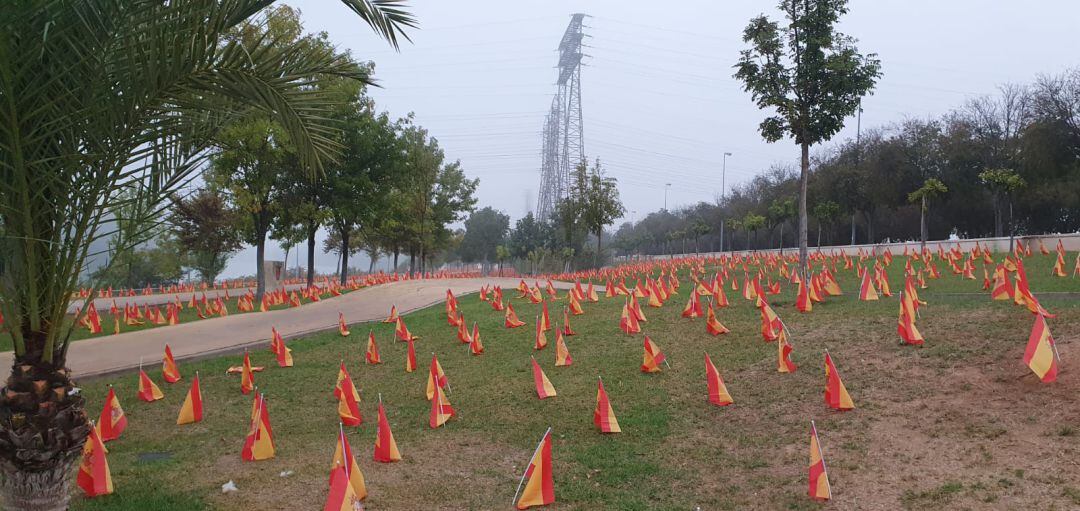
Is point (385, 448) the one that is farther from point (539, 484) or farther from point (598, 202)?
point (598, 202)

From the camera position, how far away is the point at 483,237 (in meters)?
83.9

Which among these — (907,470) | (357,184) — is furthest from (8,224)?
(357,184)

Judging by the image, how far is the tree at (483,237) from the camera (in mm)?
83500

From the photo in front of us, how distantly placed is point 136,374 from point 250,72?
977 centimetres

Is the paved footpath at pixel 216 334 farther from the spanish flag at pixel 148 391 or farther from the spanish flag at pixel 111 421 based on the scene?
the spanish flag at pixel 111 421

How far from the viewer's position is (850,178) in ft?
140

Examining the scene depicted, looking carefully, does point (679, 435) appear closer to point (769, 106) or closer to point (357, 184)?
A: point (769, 106)

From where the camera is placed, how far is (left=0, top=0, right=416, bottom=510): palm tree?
4.07m

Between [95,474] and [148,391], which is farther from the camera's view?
[148,391]

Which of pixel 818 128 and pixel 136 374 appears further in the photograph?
pixel 818 128

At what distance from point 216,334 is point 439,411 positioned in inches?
356

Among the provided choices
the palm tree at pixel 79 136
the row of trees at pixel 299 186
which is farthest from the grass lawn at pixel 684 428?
the row of trees at pixel 299 186

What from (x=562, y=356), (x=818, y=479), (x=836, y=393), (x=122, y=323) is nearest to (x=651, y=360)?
(x=562, y=356)

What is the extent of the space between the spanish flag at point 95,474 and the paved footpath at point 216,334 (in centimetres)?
417
